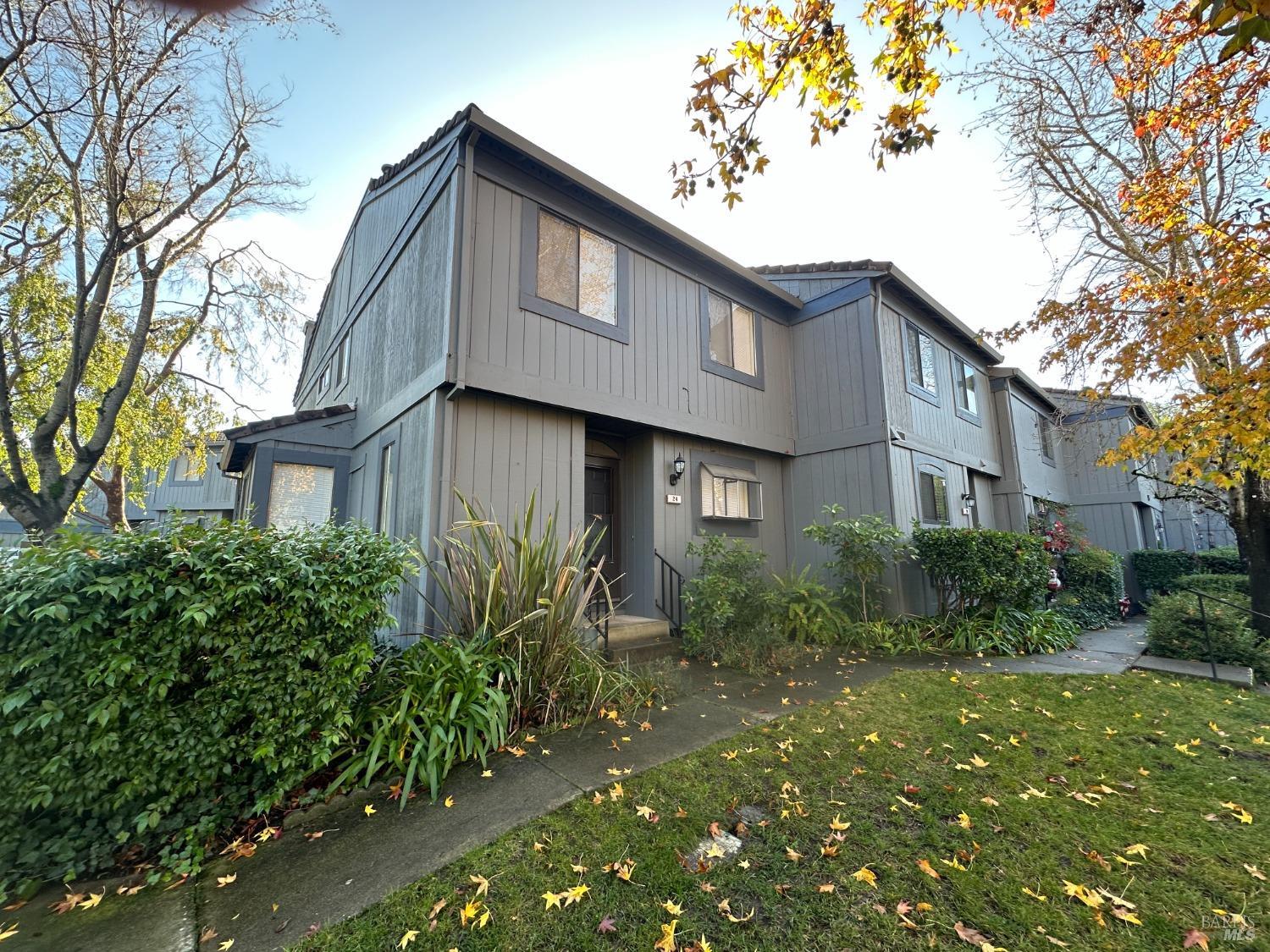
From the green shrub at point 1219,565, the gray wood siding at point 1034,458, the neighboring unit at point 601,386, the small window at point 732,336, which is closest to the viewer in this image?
the neighboring unit at point 601,386

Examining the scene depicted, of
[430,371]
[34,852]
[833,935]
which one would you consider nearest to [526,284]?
[430,371]

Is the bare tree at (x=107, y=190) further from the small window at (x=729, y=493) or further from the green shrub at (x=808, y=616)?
the green shrub at (x=808, y=616)

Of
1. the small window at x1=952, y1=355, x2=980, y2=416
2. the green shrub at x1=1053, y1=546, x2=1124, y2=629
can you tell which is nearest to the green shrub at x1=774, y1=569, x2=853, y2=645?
the green shrub at x1=1053, y1=546, x2=1124, y2=629

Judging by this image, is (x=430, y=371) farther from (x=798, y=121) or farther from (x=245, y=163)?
(x=245, y=163)

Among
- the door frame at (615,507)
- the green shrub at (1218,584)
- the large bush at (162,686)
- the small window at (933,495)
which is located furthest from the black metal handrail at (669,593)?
the green shrub at (1218,584)

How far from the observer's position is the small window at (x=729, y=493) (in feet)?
23.2

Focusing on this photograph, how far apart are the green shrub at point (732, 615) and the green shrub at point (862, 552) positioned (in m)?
1.26

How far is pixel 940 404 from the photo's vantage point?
9.22m

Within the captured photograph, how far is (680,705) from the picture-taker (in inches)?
165

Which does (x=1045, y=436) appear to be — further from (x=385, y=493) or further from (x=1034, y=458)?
(x=385, y=493)

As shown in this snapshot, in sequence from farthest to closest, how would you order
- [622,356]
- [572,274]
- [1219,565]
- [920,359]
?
[1219,565] → [920,359] → [622,356] → [572,274]

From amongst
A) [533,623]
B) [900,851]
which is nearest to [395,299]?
[533,623]

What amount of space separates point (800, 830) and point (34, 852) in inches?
133

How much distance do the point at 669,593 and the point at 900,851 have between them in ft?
13.7
